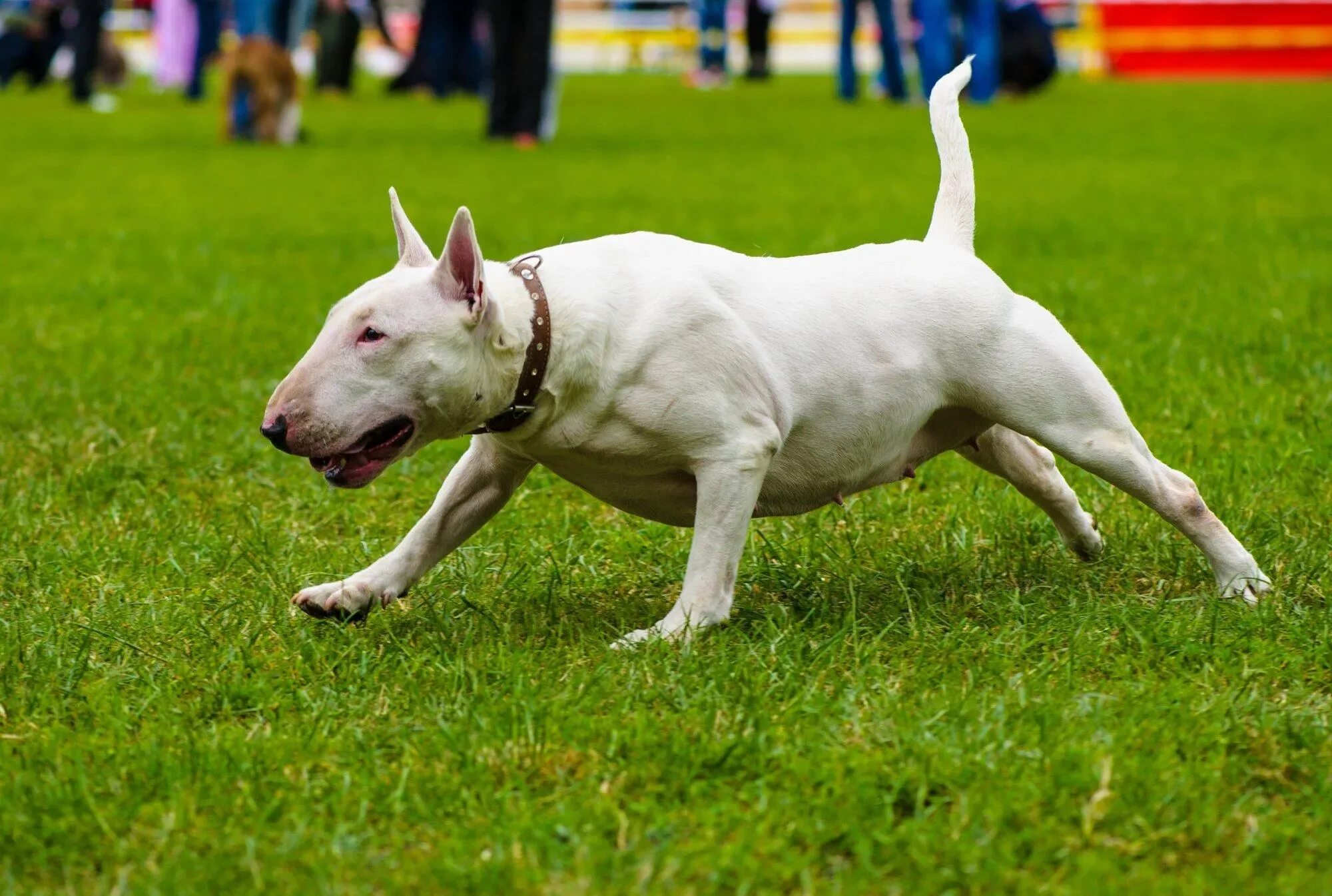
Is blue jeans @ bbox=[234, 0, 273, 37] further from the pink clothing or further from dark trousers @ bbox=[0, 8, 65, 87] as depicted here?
dark trousers @ bbox=[0, 8, 65, 87]

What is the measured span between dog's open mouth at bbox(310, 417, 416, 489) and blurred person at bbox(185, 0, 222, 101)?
66.1 feet

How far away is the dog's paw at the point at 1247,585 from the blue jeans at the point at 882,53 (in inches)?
623

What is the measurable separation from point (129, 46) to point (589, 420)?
36.5 m

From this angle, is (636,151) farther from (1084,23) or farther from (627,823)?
(1084,23)

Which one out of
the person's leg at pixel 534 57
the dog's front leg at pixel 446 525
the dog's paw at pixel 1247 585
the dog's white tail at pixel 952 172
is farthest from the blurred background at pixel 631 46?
the dog's paw at pixel 1247 585

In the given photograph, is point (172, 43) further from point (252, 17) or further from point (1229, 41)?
point (1229, 41)

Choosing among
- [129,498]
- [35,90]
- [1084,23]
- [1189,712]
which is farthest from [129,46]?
[1189,712]

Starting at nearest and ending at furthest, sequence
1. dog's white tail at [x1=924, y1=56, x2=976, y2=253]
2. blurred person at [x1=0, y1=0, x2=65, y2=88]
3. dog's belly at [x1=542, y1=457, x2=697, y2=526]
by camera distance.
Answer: dog's belly at [x1=542, y1=457, x2=697, y2=526], dog's white tail at [x1=924, y1=56, x2=976, y2=253], blurred person at [x1=0, y1=0, x2=65, y2=88]

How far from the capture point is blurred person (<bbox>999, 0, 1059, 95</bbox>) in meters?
21.8

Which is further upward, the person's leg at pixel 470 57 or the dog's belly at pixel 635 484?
the dog's belly at pixel 635 484

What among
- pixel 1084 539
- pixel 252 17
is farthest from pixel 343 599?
pixel 252 17

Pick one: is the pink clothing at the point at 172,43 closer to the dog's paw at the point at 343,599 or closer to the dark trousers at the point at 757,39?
the dark trousers at the point at 757,39

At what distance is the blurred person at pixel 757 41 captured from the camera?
88.3 ft

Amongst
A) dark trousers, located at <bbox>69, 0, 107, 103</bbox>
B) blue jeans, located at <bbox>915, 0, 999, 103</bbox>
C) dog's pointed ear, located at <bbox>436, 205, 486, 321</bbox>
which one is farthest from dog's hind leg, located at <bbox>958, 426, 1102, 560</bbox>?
dark trousers, located at <bbox>69, 0, 107, 103</bbox>
